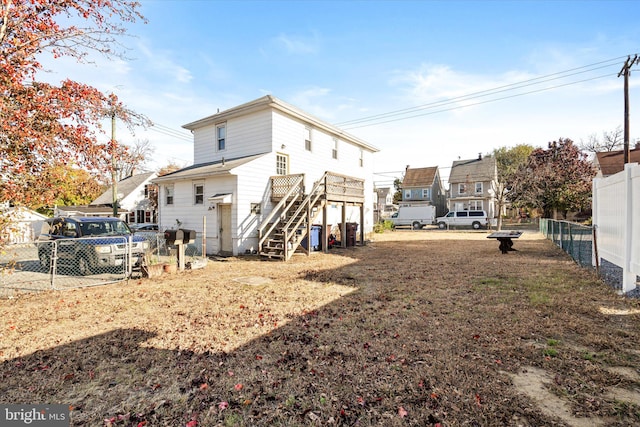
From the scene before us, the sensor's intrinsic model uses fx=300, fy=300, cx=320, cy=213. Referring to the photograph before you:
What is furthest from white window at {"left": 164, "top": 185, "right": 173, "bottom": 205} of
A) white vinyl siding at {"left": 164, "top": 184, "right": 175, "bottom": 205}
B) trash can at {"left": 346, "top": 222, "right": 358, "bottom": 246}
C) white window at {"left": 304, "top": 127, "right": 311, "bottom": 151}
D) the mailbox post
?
trash can at {"left": 346, "top": 222, "right": 358, "bottom": 246}

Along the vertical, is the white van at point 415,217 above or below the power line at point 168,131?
below

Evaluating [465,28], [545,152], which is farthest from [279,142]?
[545,152]

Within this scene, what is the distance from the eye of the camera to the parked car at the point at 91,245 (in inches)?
350

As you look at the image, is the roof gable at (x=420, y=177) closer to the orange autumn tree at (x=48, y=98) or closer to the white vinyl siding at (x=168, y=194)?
the white vinyl siding at (x=168, y=194)

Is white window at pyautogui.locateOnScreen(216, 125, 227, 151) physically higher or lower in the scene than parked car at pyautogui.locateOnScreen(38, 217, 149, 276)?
higher

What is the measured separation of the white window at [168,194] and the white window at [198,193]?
2.11 m

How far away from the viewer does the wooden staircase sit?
12352mm

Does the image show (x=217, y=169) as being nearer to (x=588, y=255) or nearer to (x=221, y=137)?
(x=221, y=137)

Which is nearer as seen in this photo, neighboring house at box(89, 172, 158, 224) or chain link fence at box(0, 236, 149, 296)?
chain link fence at box(0, 236, 149, 296)

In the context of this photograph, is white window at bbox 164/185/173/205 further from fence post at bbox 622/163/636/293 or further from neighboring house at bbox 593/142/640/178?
neighboring house at bbox 593/142/640/178

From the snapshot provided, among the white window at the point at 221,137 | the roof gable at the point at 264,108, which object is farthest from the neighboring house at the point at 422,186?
the white window at the point at 221,137

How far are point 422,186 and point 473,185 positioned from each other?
22.9 feet

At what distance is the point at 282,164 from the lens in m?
15.6

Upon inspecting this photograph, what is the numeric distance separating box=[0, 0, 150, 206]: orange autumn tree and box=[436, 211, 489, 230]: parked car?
106ft
